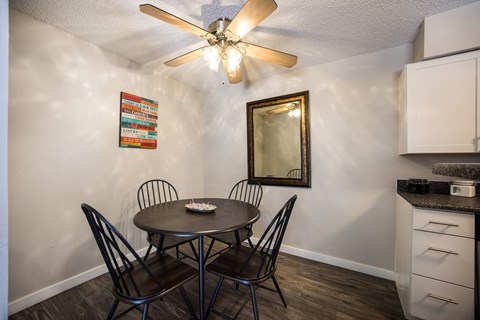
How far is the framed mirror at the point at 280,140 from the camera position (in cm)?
240

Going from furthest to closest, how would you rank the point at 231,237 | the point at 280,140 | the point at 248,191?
the point at 248,191 → the point at 280,140 → the point at 231,237

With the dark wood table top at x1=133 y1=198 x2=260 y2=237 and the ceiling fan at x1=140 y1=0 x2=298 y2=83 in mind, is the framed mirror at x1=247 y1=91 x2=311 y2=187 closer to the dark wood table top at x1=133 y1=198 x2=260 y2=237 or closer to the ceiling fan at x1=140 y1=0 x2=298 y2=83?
the ceiling fan at x1=140 y1=0 x2=298 y2=83

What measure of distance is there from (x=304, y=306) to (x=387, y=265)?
3.38 ft

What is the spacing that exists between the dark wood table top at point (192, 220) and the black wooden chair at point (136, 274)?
8.3 inches

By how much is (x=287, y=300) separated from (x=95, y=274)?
6.04 ft

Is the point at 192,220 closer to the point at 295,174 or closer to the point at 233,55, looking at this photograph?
the point at 233,55

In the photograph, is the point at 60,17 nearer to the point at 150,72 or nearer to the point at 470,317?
the point at 150,72

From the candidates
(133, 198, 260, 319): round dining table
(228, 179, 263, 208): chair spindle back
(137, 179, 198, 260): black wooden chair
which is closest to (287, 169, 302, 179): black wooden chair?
(228, 179, 263, 208): chair spindle back

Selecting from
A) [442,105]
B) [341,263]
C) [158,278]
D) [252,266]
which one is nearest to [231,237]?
[252,266]

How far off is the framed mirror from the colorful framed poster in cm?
126

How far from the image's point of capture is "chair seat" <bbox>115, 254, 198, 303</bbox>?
1.10m

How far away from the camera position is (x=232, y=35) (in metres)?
1.51

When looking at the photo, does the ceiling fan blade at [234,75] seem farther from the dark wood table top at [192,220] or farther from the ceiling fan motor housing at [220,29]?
the dark wood table top at [192,220]

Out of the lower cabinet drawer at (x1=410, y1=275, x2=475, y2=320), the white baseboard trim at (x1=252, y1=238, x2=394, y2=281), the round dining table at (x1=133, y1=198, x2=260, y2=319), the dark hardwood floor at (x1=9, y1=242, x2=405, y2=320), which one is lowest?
the dark hardwood floor at (x1=9, y1=242, x2=405, y2=320)
